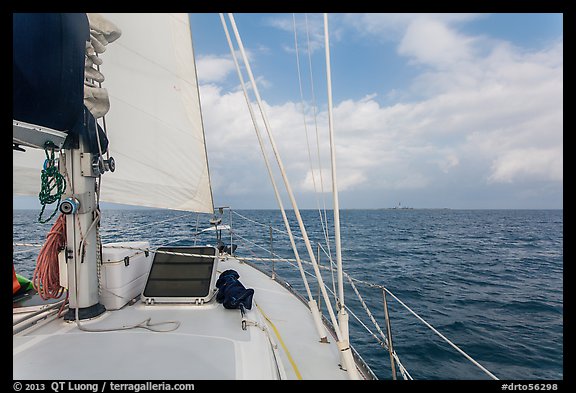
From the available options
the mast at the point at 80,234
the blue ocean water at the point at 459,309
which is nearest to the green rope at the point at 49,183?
the mast at the point at 80,234

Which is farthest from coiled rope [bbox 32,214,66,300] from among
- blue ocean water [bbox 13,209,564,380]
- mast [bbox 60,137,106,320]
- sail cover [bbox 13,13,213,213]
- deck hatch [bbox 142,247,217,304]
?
sail cover [bbox 13,13,213,213]

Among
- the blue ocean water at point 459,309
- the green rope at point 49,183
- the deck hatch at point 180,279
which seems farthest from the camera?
the blue ocean water at point 459,309

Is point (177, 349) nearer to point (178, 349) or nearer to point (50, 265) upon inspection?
point (178, 349)

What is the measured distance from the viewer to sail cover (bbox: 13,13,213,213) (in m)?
4.23

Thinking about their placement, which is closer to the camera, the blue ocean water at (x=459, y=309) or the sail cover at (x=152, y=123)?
the sail cover at (x=152, y=123)

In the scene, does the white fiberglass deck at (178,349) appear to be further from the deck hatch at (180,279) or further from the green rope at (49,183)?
the green rope at (49,183)

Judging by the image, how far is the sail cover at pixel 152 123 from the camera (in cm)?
423

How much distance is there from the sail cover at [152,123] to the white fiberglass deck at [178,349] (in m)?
1.82

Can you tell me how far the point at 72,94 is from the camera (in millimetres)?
2166
